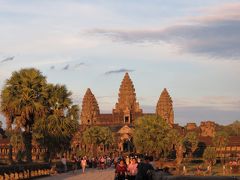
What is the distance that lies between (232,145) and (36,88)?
148 m

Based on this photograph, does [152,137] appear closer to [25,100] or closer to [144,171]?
[25,100]

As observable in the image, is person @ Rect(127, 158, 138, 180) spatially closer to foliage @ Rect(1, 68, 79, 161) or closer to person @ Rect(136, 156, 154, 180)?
person @ Rect(136, 156, 154, 180)

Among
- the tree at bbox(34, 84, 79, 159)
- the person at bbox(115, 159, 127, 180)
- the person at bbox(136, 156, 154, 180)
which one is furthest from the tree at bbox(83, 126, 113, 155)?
the person at bbox(136, 156, 154, 180)

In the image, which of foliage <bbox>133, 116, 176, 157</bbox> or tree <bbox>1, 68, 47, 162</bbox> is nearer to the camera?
tree <bbox>1, 68, 47, 162</bbox>

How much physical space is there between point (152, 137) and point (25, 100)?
66123mm

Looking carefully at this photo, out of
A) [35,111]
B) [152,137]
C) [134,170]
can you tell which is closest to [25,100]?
[35,111]

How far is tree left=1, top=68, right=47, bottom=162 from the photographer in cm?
5553

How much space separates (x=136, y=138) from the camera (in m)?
120

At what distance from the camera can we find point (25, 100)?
5612 centimetres

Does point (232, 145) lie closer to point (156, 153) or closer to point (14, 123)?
point (156, 153)

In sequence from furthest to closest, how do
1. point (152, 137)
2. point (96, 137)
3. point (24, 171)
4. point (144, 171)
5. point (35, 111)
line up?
A: 1. point (96, 137)
2. point (152, 137)
3. point (35, 111)
4. point (24, 171)
5. point (144, 171)

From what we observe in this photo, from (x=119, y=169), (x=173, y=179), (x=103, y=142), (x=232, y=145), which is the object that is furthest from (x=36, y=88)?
(x=232, y=145)

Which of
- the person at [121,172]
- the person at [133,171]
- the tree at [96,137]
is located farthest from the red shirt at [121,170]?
the tree at [96,137]

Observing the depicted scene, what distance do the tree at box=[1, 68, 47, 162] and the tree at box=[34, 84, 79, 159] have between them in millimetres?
863
